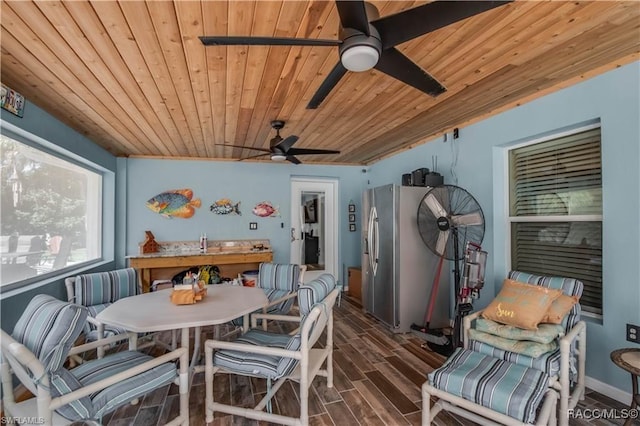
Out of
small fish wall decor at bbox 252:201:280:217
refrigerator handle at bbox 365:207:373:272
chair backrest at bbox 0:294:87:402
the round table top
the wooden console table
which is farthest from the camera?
small fish wall decor at bbox 252:201:280:217

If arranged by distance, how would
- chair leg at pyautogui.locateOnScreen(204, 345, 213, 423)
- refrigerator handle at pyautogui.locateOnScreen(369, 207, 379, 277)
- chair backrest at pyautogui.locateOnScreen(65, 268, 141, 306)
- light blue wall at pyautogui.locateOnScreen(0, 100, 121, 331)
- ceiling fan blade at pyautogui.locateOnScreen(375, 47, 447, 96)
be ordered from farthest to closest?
refrigerator handle at pyautogui.locateOnScreen(369, 207, 379, 277)
chair backrest at pyautogui.locateOnScreen(65, 268, 141, 306)
light blue wall at pyautogui.locateOnScreen(0, 100, 121, 331)
chair leg at pyautogui.locateOnScreen(204, 345, 213, 423)
ceiling fan blade at pyautogui.locateOnScreen(375, 47, 447, 96)

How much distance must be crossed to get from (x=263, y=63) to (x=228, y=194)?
339cm

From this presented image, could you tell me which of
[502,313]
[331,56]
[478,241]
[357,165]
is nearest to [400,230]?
[478,241]

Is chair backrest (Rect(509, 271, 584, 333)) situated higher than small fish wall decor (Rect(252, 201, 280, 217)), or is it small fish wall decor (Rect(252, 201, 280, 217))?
small fish wall decor (Rect(252, 201, 280, 217))

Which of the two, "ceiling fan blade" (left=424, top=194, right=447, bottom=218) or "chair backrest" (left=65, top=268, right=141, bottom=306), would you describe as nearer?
"chair backrest" (left=65, top=268, right=141, bottom=306)

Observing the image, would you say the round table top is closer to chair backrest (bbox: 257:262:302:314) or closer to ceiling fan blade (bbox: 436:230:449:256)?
ceiling fan blade (bbox: 436:230:449:256)

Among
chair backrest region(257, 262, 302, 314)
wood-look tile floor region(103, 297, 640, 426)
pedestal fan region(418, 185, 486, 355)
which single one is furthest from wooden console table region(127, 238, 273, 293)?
pedestal fan region(418, 185, 486, 355)

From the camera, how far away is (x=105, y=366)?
1.78 m

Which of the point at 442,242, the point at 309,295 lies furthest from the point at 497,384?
the point at 442,242

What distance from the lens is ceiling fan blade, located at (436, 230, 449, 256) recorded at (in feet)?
10.5

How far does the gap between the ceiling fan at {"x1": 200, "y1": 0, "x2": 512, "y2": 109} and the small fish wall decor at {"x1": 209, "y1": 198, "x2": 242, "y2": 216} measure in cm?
400

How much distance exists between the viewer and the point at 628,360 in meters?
1.74

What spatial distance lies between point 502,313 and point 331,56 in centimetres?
216

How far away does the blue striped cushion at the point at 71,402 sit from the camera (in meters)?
1.38
